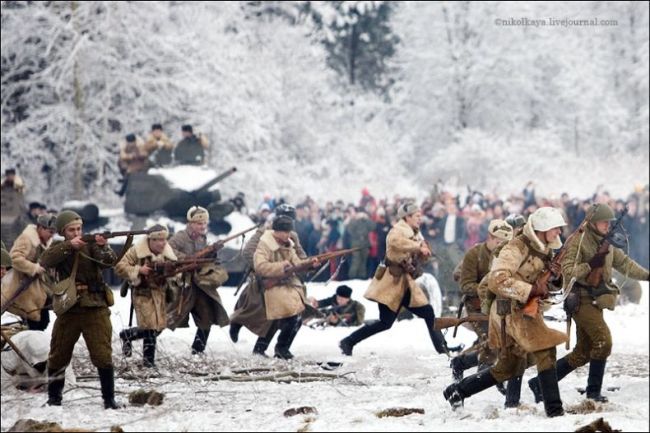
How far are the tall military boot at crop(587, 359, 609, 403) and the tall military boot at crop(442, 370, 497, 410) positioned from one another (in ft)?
4.04

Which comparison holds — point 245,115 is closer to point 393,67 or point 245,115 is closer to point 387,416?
point 393,67

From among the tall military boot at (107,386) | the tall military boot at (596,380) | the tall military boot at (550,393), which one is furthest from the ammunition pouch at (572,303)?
the tall military boot at (107,386)

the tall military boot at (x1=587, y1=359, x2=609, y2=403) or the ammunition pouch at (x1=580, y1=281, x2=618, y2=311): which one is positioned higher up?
the ammunition pouch at (x1=580, y1=281, x2=618, y2=311)

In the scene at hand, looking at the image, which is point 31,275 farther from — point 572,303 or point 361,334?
point 572,303

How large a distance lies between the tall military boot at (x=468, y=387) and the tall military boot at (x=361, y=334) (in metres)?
3.75

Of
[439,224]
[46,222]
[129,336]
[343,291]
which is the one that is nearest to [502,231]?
[129,336]

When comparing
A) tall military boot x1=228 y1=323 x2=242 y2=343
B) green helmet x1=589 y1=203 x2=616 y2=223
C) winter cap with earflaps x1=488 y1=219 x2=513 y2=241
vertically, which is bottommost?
tall military boot x1=228 y1=323 x2=242 y2=343

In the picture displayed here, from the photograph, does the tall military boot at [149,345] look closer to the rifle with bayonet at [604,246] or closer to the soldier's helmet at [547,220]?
the rifle with bayonet at [604,246]

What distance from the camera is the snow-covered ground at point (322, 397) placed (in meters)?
8.55

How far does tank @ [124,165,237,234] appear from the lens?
856 inches

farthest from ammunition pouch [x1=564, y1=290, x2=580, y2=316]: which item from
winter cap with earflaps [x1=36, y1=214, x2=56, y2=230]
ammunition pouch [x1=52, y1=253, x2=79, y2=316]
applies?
winter cap with earflaps [x1=36, y1=214, x2=56, y2=230]

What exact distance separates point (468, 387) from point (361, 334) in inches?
166

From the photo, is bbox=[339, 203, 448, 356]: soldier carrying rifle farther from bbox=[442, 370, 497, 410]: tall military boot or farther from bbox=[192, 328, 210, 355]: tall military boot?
bbox=[442, 370, 497, 410]: tall military boot

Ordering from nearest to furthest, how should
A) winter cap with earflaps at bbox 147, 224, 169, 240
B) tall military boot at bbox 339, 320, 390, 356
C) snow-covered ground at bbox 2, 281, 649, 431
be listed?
snow-covered ground at bbox 2, 281, 649, 431
winter cap with earflaps at bbox 147, 224, 169, 240
tall military boot at bbox 339, 320, 390, 356
